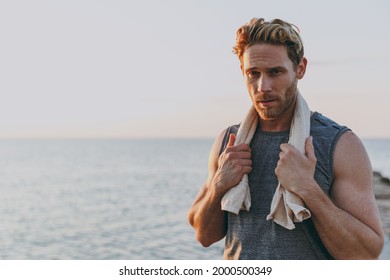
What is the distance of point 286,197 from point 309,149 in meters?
0.22

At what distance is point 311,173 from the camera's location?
236 cm

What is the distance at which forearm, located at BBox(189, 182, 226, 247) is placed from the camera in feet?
8.61

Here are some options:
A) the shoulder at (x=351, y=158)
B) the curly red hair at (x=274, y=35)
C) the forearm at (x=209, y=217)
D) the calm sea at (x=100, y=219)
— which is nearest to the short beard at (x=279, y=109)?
the curly red hair at (x=274, y=35)

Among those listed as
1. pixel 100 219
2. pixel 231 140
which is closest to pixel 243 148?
pixel 231 140

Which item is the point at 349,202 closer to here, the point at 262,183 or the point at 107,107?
the point at 262,183

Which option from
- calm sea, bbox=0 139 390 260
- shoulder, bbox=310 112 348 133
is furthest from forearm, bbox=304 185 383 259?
calm sea, bbox=0 139 390 260

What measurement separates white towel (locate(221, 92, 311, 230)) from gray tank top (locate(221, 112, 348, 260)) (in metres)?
0.05

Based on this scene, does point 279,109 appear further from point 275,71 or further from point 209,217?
point 209,217

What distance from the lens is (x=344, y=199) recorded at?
240 centimetres

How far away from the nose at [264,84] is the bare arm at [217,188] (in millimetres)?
269

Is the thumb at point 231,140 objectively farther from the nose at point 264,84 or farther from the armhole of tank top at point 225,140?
the nose at point 264,84

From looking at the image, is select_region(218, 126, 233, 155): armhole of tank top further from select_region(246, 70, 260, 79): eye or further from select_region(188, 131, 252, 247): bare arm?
select_region(246, 70, 260, 79): eye

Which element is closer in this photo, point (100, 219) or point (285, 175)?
point (285, 175)
